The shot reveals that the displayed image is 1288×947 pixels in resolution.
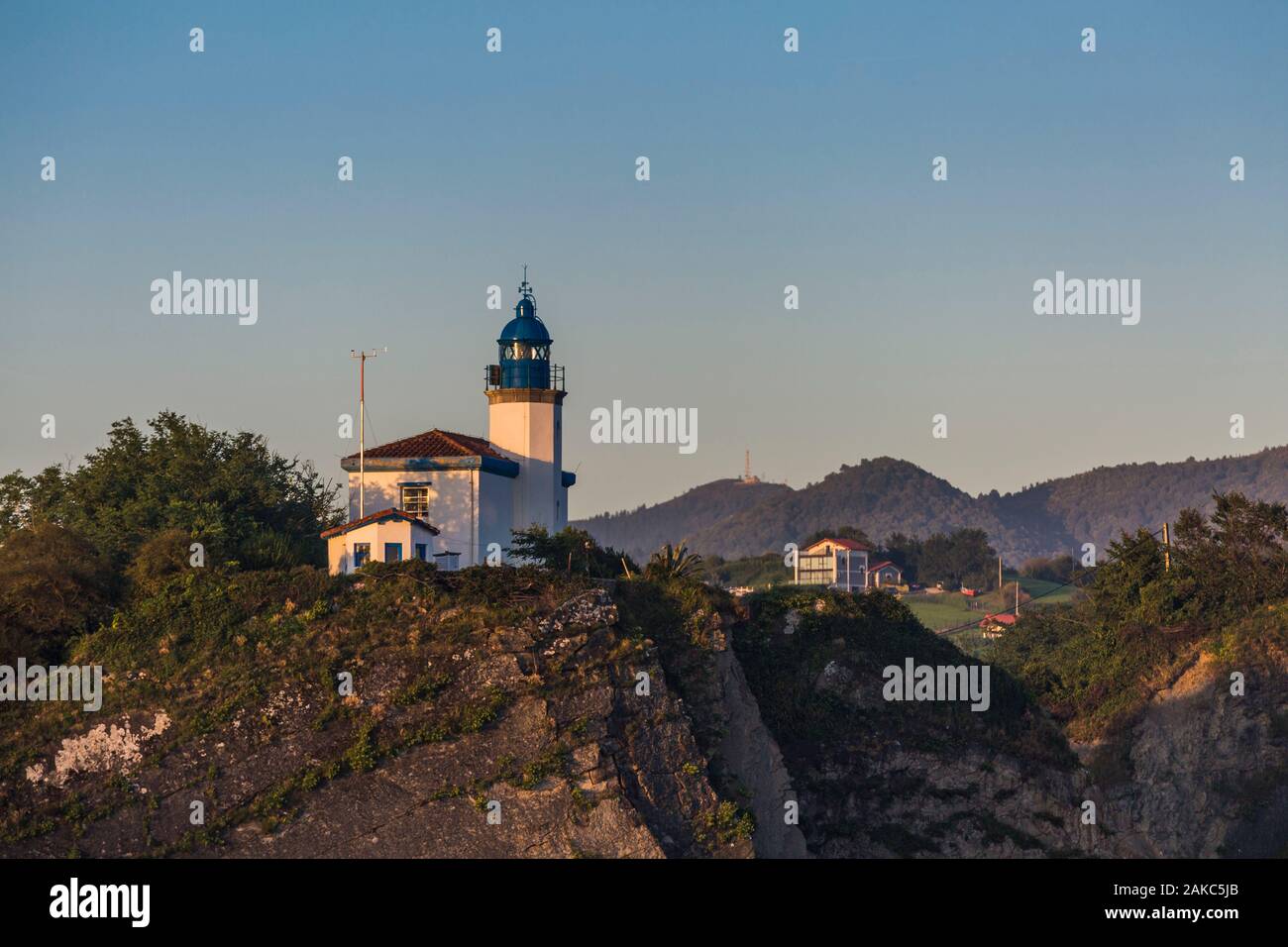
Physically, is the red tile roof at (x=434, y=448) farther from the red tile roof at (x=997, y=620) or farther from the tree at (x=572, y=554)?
the red tile roof at (x=997, y=620)

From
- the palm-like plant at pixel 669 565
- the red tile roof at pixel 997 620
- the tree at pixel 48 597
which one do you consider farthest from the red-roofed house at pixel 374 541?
the red tile roof at pixel 997 620

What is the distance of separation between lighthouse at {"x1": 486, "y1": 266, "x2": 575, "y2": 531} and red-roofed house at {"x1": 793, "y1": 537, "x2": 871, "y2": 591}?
11147 centimetres

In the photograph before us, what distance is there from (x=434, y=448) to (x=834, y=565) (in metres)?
119

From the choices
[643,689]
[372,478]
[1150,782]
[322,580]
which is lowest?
[1150,782]

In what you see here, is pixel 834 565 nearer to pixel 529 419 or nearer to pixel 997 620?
pixel 997 620

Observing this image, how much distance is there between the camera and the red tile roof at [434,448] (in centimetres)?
5900

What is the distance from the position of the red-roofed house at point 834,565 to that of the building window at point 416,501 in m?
116

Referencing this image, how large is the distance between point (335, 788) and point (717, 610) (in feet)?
45.5

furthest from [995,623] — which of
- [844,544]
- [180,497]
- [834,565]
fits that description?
[180,497]

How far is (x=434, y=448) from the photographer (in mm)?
59438

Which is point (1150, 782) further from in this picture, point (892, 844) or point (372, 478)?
point (372, 478)
